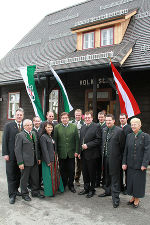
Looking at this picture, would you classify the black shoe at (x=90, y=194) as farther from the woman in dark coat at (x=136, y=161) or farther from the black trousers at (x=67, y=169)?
the woman in dark coat at (x=136, y=161)

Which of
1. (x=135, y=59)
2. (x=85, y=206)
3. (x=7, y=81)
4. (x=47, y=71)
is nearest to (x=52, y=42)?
(x=7, y=81)

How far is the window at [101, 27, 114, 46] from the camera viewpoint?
1124 centimetres

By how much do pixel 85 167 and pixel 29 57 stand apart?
456 inches

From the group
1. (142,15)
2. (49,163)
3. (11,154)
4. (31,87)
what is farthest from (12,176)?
(142,15)

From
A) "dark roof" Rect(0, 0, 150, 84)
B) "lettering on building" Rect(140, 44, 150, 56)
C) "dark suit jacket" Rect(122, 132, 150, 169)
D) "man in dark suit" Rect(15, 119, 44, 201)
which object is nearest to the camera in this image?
"dark suit jacket" Rect(122, 132, 150, 169)

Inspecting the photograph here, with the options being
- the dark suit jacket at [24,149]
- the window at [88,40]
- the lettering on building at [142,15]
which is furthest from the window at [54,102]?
the dark suit jacket at [24,149]

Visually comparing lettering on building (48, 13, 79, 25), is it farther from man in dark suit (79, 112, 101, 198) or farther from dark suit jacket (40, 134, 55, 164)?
dark suit jacket (40, 134, 55, 164)

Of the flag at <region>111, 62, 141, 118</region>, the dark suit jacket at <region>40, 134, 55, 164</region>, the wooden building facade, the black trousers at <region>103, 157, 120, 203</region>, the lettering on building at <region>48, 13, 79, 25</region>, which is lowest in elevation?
the black trousers at <region>103, 157, 120, 203</region>

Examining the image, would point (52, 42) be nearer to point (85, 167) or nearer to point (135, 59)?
point (135, 59)

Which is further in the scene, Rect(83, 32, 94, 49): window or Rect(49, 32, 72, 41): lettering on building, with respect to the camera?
Rect(49, 32, 72, 41): lettering on building

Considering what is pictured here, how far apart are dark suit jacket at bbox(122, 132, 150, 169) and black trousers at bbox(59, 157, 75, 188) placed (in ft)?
4.57

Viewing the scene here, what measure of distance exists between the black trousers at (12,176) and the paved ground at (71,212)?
223mm

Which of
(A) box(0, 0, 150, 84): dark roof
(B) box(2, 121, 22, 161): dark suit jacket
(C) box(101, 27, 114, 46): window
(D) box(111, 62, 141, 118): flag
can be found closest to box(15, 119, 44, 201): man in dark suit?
(B) box(2, 121, 22, 161): dark suit jacket

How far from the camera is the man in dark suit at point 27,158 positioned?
4586 millimetres
